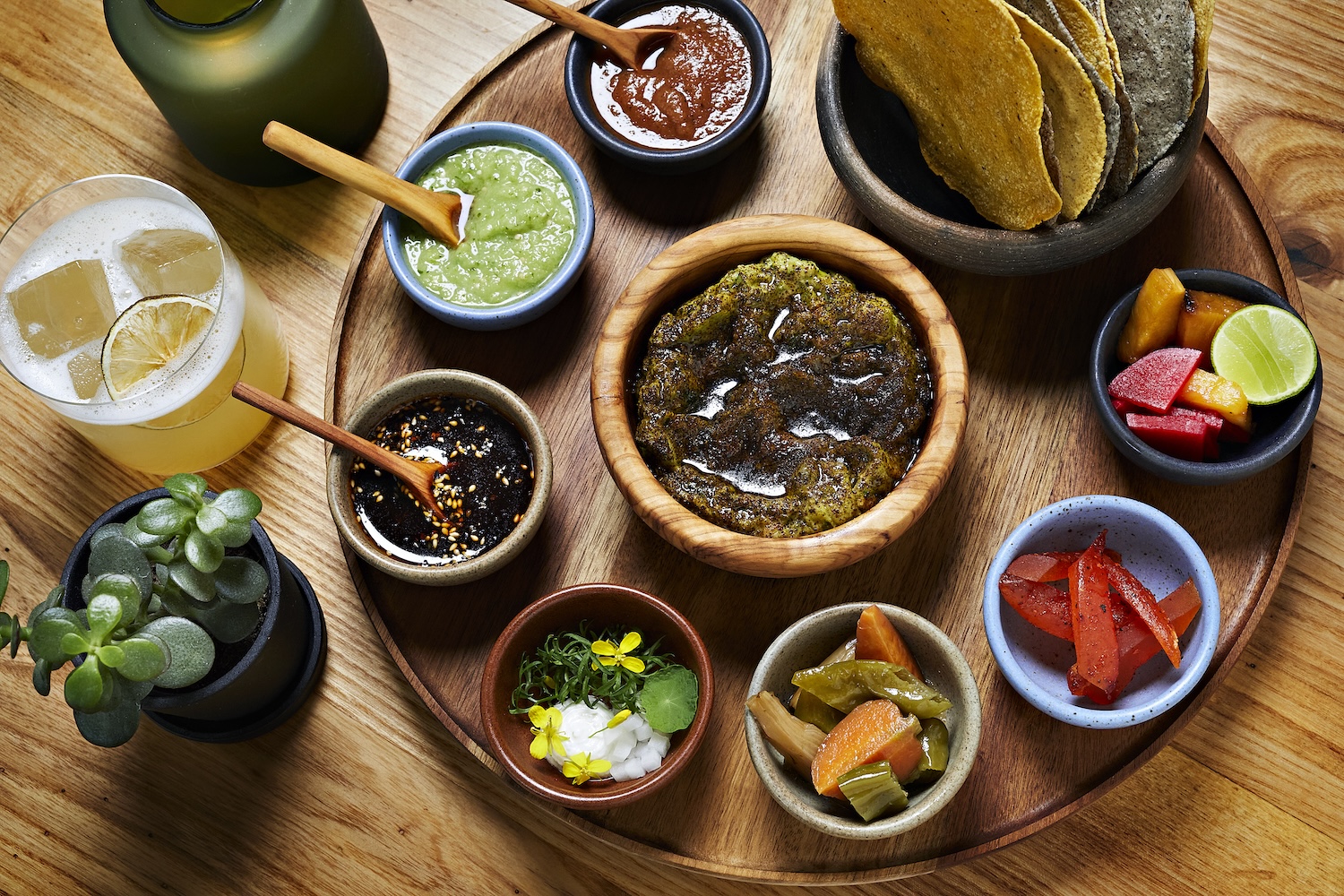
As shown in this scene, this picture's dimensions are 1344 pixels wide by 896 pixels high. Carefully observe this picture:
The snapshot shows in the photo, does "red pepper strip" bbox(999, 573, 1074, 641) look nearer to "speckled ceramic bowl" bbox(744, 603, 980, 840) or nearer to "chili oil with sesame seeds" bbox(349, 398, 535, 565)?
"speckled ceramic bowl" bbox(744, 603, 980, 840)

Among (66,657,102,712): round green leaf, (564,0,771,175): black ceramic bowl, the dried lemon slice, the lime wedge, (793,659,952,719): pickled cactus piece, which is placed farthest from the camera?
(564,0,771,175): black ceramic bowl

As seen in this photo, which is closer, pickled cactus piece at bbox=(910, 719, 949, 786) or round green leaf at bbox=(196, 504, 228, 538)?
round green leaf at bbox=(196, 504, 228, 538)

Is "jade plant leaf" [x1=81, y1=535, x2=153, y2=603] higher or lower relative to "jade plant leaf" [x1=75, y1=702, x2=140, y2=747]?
higher

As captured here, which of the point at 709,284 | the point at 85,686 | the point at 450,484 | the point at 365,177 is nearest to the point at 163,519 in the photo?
the point at 85,686

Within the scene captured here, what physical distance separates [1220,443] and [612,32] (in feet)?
5.24

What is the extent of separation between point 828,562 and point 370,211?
147 centimetres

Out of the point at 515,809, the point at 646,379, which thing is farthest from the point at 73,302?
the point at 515,809

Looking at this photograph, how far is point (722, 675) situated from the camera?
93.3 inches

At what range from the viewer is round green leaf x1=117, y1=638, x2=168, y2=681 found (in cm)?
180

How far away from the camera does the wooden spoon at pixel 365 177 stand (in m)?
2.38

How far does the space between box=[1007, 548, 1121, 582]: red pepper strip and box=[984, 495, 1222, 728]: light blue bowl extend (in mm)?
25

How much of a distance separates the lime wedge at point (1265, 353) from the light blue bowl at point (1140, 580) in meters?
0.33

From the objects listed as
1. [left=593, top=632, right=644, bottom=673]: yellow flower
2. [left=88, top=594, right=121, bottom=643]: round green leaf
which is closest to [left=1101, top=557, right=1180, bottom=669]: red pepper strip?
[left=593, top=632, right=644, bottom=673]: yellow flower

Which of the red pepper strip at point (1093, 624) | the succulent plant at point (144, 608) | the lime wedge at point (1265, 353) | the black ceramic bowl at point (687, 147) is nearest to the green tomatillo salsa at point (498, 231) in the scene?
the black ceramic bowl at point (687, 147)
